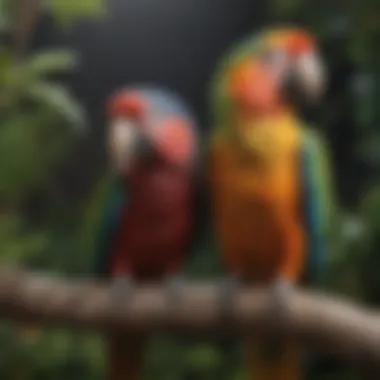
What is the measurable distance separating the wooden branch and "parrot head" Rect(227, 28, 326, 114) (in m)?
0.17

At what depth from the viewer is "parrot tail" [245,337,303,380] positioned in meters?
0.81

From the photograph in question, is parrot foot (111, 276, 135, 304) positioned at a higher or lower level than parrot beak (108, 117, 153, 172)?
lower

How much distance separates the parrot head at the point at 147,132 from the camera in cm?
78

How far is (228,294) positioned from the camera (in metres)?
0.79

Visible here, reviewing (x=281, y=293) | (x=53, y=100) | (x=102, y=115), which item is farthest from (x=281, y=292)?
(x=102, y=115)

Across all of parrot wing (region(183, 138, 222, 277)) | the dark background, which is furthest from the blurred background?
parrot wing (region(183, 138, 222, 277))

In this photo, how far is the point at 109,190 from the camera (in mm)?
827

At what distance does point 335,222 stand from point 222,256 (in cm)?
14

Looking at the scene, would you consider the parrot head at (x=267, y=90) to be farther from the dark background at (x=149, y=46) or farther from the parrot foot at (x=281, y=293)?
the dark background at (x=149, y=46)

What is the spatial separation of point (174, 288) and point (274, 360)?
4.3 inches

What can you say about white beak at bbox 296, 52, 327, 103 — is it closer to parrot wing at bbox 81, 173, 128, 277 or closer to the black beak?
the black beak

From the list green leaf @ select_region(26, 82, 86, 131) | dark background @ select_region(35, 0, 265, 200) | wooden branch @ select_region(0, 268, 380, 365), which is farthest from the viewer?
dark background @ select_region(35, 0, 265, 200)

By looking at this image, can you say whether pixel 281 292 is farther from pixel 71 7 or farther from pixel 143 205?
pixel 71 7

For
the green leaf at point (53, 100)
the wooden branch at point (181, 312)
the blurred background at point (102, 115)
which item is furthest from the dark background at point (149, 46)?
the wooden branch at point (181, 312)
